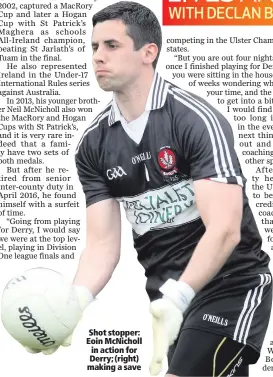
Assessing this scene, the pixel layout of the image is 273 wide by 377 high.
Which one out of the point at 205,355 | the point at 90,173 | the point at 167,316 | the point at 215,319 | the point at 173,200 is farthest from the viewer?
the point at 90,173

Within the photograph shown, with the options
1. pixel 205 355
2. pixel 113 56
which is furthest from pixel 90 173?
pixel 205 355

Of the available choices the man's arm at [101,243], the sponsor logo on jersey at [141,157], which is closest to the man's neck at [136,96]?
the sponsor logo on jersey at [141,157]

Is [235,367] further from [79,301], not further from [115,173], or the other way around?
[115,173]

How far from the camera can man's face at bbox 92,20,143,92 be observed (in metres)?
7.14

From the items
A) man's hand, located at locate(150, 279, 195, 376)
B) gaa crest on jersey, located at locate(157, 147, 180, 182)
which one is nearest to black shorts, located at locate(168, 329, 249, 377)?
man's hand, located at locate(150, 279, 195, 376)

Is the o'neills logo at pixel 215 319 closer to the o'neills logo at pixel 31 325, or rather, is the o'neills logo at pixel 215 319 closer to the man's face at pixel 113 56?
the o'neills logo at pixel 31 325

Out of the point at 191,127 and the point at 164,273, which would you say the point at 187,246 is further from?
the point at 191,127

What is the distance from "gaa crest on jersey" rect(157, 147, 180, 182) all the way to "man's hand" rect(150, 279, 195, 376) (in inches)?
34.3

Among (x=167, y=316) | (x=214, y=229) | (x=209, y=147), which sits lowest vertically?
(x=167, y=316)

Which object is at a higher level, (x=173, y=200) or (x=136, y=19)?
(x=136, y=19)

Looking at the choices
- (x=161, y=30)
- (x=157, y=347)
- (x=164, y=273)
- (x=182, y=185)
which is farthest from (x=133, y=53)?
(x=157, y=347)

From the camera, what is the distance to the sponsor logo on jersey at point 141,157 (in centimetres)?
720

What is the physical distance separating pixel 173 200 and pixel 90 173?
677 mm

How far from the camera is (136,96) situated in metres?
7.27
